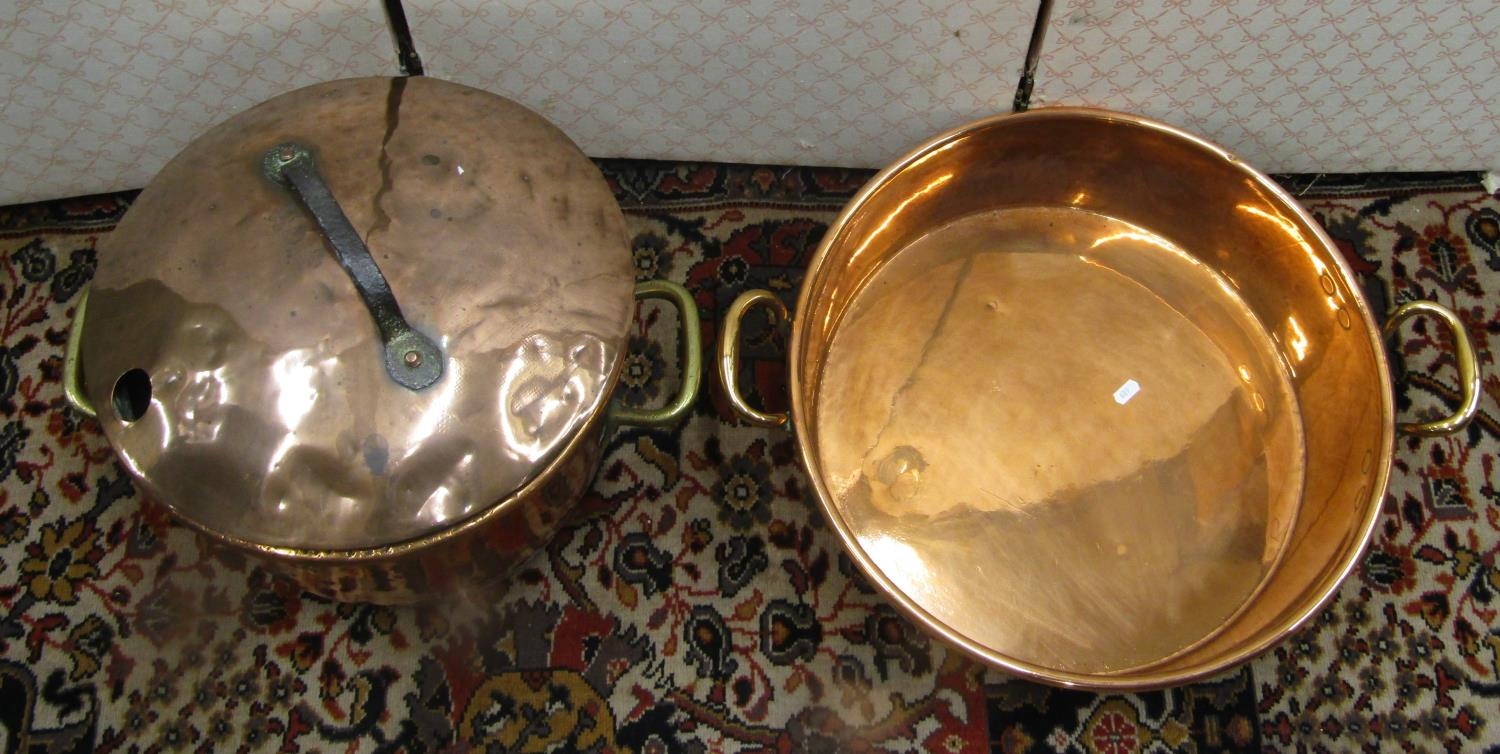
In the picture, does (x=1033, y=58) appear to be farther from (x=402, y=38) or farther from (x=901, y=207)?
(x=402, y=38)

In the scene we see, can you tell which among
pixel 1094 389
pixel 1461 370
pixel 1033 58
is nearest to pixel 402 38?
pixel 1033 58

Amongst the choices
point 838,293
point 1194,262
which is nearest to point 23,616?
point 838,293

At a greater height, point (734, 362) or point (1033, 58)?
point (1033, 58)

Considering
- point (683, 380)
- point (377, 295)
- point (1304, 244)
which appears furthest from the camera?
point (1304, 244)

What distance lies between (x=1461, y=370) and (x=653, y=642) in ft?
2.55

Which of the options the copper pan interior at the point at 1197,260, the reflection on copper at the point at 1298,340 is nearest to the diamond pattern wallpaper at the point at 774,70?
the copper pan interior at the point at 1197,260

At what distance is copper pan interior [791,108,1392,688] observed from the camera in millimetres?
963

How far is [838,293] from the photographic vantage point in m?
1.07

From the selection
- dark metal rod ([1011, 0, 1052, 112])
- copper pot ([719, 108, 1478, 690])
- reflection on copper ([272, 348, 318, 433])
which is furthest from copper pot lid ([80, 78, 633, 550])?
dark metal rod ([1011, 0, 1052, 112])

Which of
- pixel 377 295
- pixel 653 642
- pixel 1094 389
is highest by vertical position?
pixel 377 295

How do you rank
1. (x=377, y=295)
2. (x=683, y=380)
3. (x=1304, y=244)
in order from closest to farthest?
(x=377, y=295), (x=683, y=380), (x=1304, y=244)

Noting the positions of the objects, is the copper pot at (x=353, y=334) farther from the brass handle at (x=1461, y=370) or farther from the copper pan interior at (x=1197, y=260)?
the brass handle at (x=1461, y=370)

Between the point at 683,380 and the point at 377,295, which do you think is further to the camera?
the point at 683,380

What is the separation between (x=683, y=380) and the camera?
92 centimetres
